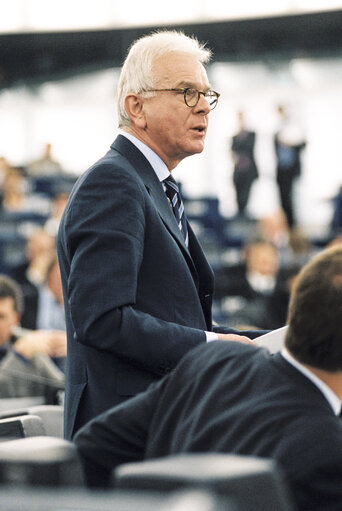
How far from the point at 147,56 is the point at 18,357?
3055 mm

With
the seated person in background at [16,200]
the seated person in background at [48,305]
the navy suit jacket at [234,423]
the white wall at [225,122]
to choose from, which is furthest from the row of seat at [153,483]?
the white wall at [225,122]

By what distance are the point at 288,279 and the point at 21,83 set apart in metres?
11.0

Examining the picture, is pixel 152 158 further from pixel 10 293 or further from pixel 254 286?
pixel 254 286

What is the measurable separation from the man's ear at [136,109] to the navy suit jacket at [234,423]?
79 centimetres

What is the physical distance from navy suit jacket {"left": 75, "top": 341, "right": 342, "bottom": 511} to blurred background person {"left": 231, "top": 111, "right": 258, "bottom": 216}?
1113cm

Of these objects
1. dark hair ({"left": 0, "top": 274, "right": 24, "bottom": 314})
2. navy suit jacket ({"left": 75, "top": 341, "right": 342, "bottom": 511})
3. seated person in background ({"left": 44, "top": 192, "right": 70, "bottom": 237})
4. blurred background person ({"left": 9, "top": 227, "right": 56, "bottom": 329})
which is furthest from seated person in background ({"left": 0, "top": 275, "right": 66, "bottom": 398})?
seated person in background ({"left": 44, "top": 192, "right": 70, "bottom": 237})

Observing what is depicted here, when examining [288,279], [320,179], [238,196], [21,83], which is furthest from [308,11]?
[288,279]

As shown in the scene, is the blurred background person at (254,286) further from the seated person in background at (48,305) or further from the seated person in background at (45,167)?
the seated person in background at (45,167)

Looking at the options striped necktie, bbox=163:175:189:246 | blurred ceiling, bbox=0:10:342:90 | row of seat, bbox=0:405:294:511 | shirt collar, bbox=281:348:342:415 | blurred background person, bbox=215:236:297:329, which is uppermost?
blurred ceiling, bbox=0:10:342:90

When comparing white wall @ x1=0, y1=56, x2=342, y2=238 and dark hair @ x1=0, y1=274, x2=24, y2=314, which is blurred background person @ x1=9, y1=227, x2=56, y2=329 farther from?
white wall @ x1=0, y1=56, x2=342, y2=238

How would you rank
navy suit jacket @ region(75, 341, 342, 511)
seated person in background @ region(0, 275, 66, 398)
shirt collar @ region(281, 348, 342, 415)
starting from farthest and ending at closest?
seated person in background @ region(0, 275, 66, 398), shirt collar @ region(281, 348, 342, 415), navy suit jacket @ region(75, 341, 342, 511)

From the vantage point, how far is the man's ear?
2.29 meters

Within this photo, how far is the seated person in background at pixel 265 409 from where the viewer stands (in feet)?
4.57

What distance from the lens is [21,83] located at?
17203 mm
